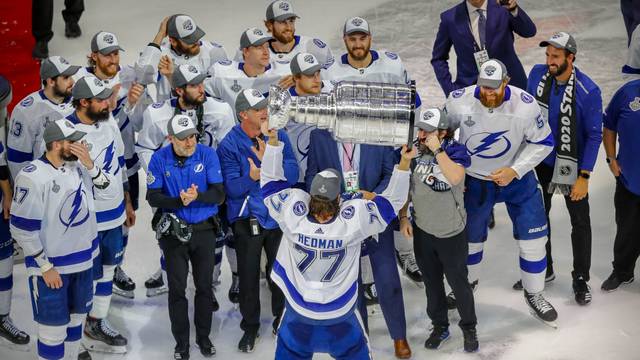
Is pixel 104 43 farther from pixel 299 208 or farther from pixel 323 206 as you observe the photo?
pixel 323 206

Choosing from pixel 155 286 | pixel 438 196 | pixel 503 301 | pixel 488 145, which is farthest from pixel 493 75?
pixel 155 286

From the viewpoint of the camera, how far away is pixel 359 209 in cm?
558

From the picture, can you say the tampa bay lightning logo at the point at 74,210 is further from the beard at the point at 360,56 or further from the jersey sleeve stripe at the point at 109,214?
the beard at the point at 360,56

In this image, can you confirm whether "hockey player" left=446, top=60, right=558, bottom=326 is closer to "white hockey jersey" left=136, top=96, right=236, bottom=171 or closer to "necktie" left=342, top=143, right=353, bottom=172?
"necktie" left=342, top=143, right=353, bottom=172

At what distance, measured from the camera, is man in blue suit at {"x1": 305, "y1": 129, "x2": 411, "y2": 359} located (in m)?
6.41

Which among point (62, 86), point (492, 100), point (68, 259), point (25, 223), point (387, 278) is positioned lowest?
point (387, 278)

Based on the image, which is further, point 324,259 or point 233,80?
point 233,80

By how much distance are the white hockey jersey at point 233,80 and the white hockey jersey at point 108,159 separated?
37.3 inches

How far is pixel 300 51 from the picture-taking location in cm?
777

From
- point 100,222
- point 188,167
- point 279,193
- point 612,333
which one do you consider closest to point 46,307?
point 100,222

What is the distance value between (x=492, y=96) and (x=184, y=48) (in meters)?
2.31

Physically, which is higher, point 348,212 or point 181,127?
point 181,127

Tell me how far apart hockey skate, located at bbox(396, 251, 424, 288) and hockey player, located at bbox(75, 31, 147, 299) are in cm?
195

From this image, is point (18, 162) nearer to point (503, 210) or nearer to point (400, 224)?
point (400, 224)
